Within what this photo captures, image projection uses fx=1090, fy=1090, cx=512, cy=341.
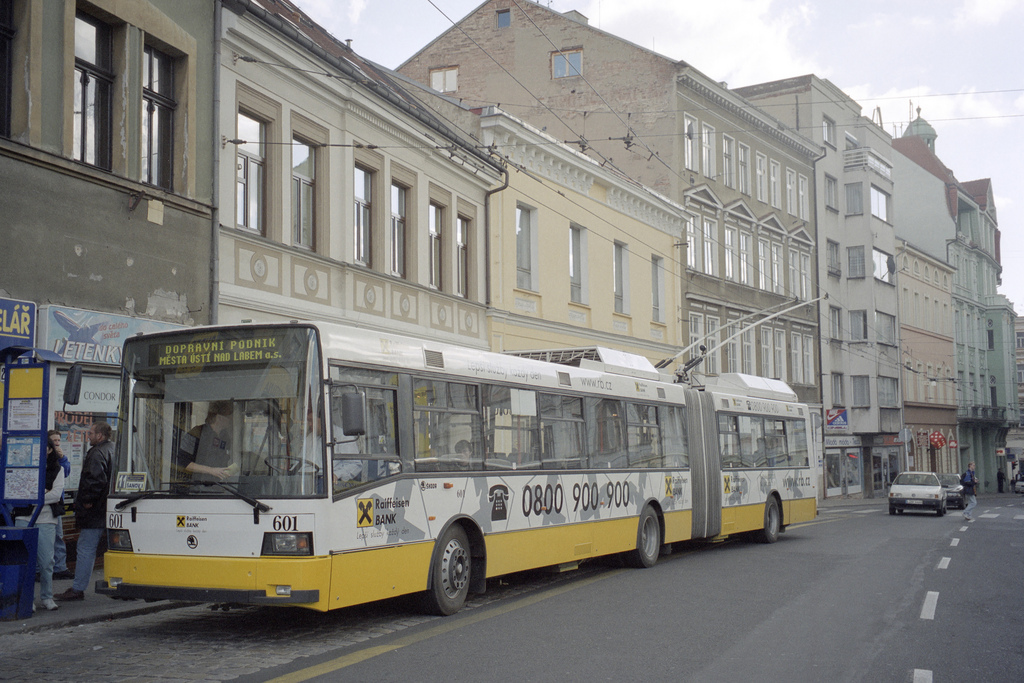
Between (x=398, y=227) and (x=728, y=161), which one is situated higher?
(x=728, y=161)

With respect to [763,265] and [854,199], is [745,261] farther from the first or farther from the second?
[854,199]

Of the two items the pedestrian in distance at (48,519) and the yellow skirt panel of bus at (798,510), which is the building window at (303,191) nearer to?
the pedestrian in distance at (48,519)

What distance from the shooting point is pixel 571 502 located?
13461mm

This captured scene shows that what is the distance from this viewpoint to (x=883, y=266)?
56.1 meters

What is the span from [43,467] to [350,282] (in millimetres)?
9222

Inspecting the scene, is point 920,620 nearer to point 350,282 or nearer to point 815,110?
point 350,282

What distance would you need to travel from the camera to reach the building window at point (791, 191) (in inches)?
1873

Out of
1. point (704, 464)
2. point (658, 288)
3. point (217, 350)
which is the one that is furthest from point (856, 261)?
point (217, 350)

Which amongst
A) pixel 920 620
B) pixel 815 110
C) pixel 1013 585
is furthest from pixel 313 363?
pixel 815 110

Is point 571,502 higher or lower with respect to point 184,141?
lower

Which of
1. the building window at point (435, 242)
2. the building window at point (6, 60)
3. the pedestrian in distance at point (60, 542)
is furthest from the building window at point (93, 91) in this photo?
the building window at point (435, 242)

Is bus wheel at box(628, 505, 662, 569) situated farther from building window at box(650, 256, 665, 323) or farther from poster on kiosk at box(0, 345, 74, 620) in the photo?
building window at box(650, 256, 665, 323)

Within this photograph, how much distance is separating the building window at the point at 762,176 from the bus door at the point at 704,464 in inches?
1093

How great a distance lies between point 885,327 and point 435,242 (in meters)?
39.4
